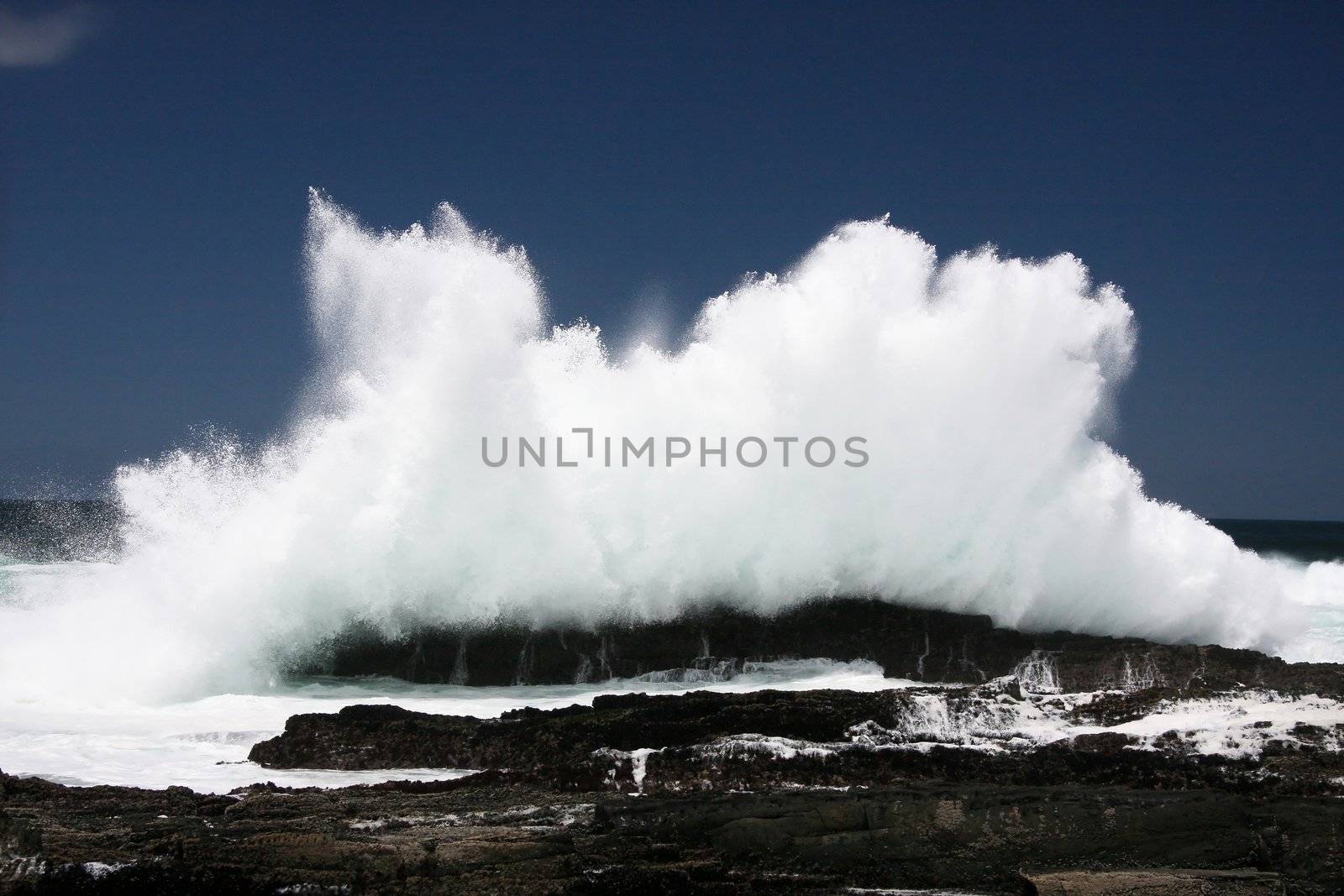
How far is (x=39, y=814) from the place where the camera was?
675 cm

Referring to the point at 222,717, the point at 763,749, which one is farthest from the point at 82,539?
the point at 763,749

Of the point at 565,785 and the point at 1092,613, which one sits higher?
the point at 1092,613

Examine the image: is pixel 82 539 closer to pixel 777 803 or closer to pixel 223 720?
pixel 223 720

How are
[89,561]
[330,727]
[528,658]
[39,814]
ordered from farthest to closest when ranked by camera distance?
[89,561] < [528,658] < [330,727] < [39,814]

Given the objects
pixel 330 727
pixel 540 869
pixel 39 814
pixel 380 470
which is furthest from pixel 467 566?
pixel 540 869

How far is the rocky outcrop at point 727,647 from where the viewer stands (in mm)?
13453

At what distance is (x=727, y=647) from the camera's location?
1403cm

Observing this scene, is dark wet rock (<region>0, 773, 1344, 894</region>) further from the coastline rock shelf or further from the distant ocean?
the distant ocean

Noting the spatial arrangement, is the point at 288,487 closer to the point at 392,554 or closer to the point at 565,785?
the point at 392,554

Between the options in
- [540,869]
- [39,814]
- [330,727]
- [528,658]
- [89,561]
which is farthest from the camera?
[89,561]

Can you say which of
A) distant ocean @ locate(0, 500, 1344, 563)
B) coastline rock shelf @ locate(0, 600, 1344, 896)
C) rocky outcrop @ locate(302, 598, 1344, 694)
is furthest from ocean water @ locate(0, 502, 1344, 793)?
distant ocean @ locate(0, 500, 1344, 563)

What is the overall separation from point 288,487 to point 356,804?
9727 millimetres

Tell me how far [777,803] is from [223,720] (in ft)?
25.0

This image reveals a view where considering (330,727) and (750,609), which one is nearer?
(330,727)
